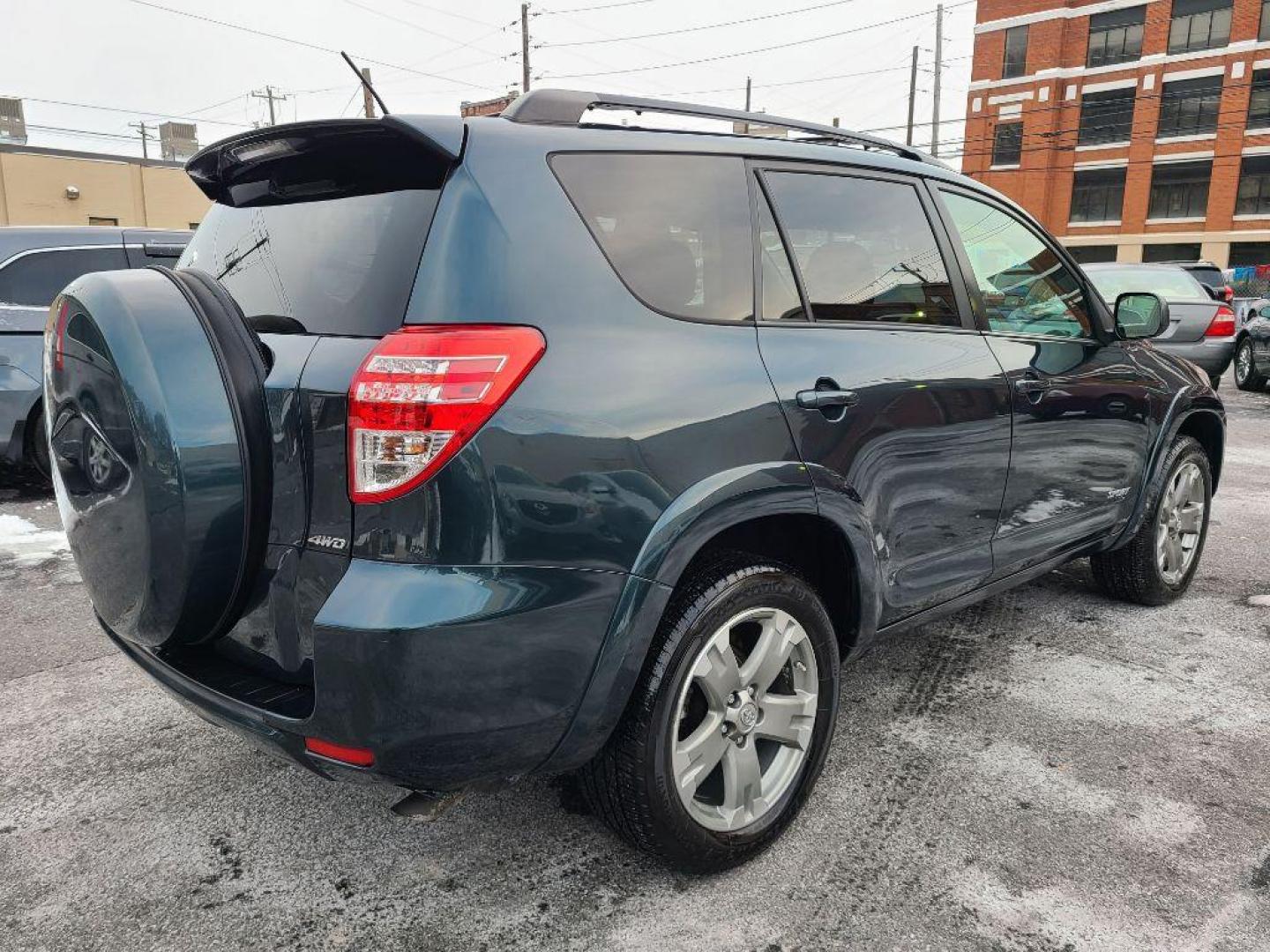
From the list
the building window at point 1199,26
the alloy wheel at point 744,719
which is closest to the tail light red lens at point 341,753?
the alloy wheel at point 744,719

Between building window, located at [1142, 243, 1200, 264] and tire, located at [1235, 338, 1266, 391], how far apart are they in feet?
107

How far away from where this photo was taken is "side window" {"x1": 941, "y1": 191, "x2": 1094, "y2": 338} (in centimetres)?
309

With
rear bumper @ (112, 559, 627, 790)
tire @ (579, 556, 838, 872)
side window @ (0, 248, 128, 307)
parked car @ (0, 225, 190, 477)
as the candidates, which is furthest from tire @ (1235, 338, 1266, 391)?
rear bumper @ (112, 559, 627, 790)

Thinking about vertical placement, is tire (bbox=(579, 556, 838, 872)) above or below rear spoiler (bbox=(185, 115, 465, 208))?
below

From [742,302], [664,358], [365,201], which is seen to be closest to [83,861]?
[365,201]

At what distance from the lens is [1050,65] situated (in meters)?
43.6

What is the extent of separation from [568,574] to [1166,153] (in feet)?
161

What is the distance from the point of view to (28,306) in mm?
6172

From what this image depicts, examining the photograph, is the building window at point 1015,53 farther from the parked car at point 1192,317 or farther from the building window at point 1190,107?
the parked car at point 1192,317

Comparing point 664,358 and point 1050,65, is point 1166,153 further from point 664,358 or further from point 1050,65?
A: point 664,358


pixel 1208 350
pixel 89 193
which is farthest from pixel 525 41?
pixel 1208 350

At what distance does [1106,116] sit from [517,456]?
50012 millimetres

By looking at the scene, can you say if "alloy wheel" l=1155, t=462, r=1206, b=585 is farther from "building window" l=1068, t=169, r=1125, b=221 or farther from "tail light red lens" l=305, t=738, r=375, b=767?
"building window" l=1068, t=169, r=1125, b=221

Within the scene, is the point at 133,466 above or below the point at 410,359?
below
